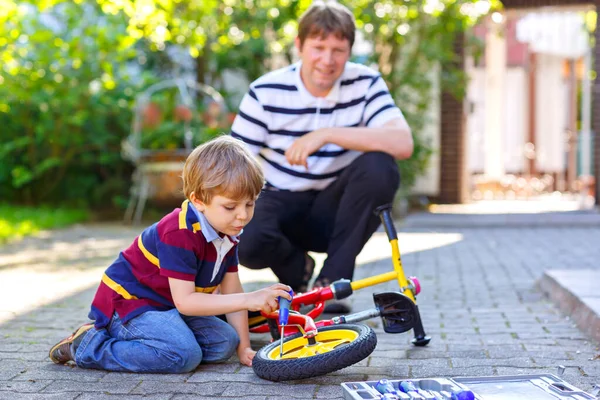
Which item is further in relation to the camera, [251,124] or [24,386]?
[251,124]

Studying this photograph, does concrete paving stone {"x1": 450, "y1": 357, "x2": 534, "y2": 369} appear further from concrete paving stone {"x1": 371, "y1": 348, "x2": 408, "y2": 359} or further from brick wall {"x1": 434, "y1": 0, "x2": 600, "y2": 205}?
brick wall {"x1": 434, "y1": 0, "x2": 600, "y2": 205}

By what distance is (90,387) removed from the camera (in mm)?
2602

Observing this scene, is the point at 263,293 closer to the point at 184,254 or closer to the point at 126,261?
the point at 184,254

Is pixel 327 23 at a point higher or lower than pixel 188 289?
higher

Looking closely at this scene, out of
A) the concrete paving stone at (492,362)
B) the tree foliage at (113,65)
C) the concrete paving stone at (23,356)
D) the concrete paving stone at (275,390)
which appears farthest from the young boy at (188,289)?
the tree foliage at (113,65)

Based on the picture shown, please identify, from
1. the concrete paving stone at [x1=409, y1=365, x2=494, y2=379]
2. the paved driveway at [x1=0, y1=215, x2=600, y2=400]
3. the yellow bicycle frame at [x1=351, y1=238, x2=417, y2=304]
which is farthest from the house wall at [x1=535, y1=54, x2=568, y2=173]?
the concrete paving stone at [x1=409, y1=365, x2=494, y2=379]

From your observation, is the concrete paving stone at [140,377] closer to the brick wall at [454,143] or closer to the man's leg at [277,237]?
the man's leg at [277,237]

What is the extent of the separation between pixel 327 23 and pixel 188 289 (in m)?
1.42

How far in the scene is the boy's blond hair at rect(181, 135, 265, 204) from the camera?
2.62 meters

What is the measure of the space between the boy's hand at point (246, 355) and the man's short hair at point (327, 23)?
1.37 m

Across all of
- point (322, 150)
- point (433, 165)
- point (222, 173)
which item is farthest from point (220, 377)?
point (433, 165)

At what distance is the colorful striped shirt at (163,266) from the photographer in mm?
2715

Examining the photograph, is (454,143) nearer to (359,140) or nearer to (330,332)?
(359,140)

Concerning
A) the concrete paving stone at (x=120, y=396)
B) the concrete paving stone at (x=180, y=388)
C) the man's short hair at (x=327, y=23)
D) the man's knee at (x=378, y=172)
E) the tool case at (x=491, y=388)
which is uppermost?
the man's short hair at (x=327, y=23)
